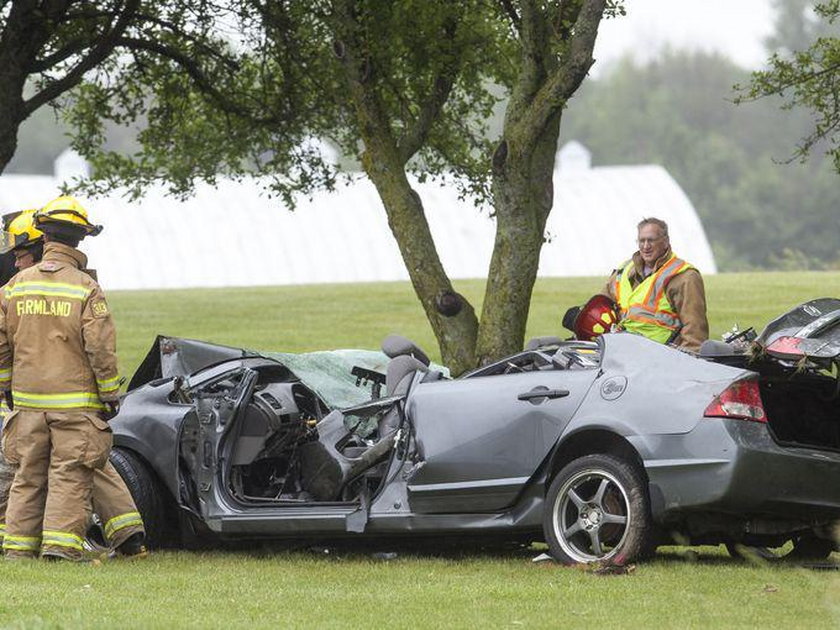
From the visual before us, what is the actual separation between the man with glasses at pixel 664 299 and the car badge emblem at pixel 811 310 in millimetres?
1489

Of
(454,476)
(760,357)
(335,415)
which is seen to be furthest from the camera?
(335,415)

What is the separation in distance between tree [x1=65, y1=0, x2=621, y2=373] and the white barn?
16.1 metres

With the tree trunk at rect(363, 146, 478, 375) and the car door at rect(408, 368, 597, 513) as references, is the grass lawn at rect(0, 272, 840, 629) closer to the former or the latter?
→ the car door at rect(408, 368, 597, 513)

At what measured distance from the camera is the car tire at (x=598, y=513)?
309 inches

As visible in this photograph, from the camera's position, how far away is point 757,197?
76938mm

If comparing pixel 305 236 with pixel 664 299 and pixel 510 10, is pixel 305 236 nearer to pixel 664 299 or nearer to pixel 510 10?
pixel 510 10

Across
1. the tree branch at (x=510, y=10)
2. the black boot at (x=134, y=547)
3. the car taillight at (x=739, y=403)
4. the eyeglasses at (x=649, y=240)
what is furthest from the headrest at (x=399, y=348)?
the tree branch at (x=510, y=10)

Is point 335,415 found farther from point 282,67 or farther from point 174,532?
point 282,67

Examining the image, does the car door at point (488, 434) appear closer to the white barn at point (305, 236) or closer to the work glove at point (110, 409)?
the work glove at point (110, 409)

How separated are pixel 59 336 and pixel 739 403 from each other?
3.53 m

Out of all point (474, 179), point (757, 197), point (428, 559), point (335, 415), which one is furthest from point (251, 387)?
point (757, 197)

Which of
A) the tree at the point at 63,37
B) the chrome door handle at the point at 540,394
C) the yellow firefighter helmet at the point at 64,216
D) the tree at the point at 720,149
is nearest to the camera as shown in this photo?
the chrome door handle at the point at 540,394

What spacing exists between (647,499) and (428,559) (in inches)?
58.3

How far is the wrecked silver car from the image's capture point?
7.70 metres
